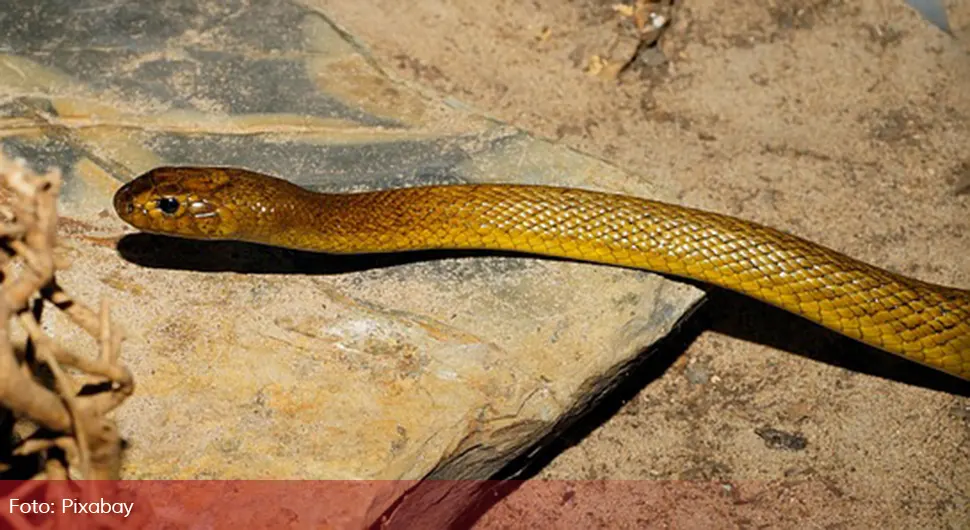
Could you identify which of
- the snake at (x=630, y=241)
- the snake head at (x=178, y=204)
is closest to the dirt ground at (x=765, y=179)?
the snake at (x=630, y=241)

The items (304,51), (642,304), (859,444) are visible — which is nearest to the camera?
(642,304)

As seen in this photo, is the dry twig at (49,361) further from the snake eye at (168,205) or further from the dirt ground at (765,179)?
the dirt ground at (765,179)

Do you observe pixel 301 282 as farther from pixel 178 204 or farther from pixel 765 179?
pixel 765 179

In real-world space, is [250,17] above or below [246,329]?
above

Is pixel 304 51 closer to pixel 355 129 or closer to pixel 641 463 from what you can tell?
pixel 355 129

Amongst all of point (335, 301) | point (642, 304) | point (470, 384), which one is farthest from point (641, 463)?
point (335, 301)

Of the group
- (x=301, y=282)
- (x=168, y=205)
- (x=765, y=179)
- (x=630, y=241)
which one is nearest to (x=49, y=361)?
(x=168, y=205)

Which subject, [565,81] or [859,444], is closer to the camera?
[859,444]
